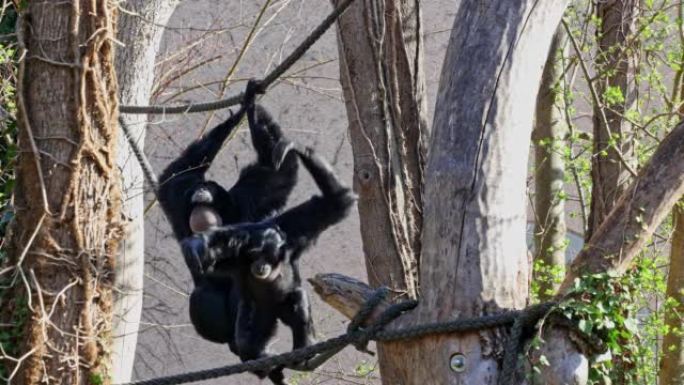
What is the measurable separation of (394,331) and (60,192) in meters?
1.34

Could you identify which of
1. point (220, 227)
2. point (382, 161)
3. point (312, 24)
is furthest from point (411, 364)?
point (312, 24)

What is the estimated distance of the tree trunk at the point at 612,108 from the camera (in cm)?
625

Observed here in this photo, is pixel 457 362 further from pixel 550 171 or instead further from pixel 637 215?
pixel 550 171

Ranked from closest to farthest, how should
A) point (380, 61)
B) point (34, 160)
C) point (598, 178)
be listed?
point (34, 160) < point (380, 61) < point (598, 178)

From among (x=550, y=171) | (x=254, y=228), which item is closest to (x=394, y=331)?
(x=254, y=228)

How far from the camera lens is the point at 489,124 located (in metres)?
3.65

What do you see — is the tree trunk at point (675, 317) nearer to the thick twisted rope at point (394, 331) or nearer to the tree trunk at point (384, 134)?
the tree trunk at point (384, 134)

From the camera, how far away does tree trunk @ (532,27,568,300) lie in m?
7.46

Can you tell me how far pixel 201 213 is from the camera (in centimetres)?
666

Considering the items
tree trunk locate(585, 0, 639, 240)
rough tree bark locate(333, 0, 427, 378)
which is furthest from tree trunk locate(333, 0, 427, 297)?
tree trunk locate(585, 0, 639, 240)

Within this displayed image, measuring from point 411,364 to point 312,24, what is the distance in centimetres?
752

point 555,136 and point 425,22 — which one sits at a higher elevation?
point 425,22

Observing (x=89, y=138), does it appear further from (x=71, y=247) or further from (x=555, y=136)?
(x=555, y=136)

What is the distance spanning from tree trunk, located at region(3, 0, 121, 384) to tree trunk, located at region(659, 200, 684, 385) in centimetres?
412
